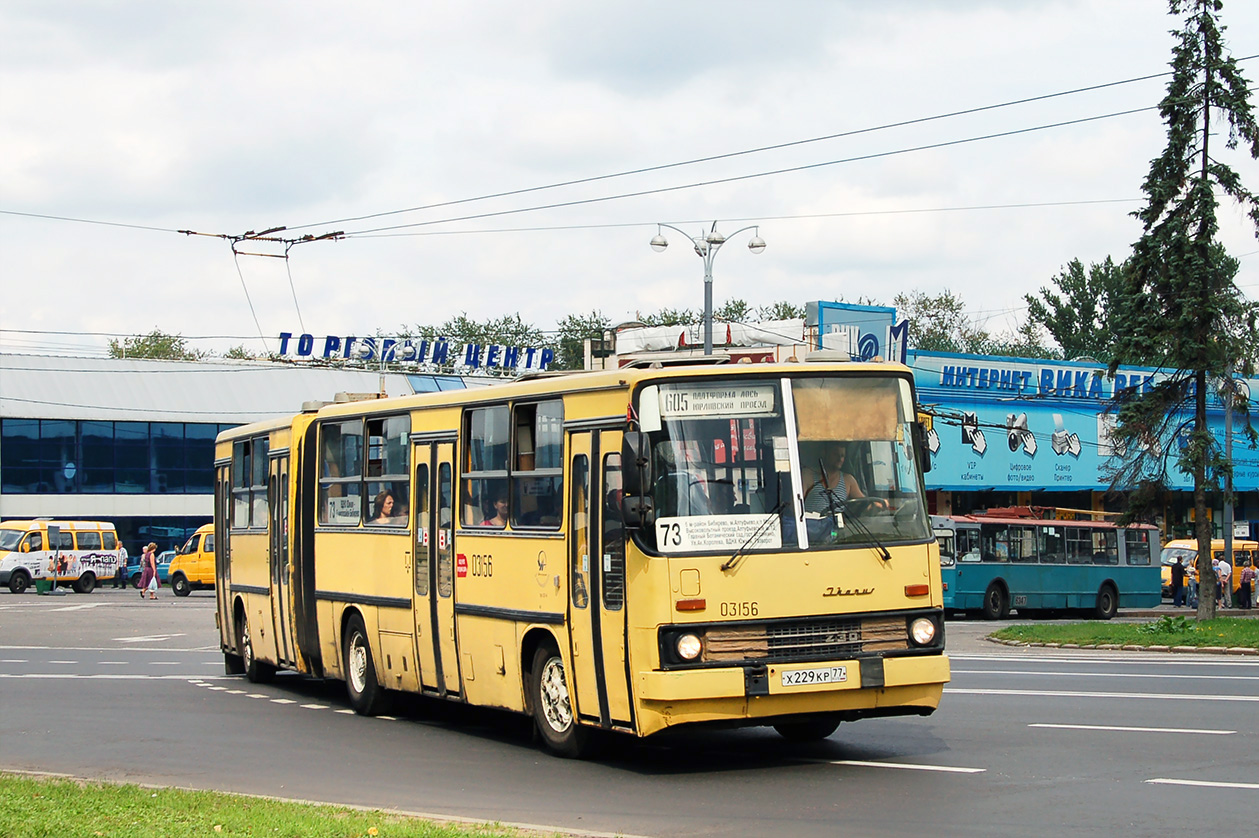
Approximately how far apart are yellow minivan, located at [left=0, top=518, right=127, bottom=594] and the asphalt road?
35.7 meters

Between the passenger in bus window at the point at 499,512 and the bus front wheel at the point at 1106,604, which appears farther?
the bus front wheel at the point at 1106,604

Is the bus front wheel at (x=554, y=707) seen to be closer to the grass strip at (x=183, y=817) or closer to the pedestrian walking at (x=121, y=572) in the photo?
the grass strip at (x=183, y=817)

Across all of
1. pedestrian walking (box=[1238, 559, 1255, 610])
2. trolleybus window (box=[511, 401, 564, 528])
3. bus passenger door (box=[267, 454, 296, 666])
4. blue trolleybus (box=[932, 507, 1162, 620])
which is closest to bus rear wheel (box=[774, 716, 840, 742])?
trolleybus window (box=[511, 401, 564, 528])

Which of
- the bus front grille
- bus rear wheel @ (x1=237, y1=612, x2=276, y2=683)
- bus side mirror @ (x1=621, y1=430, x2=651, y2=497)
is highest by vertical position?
bus side mirror @ (x1=621, y1=430, x2=651, y2=497)

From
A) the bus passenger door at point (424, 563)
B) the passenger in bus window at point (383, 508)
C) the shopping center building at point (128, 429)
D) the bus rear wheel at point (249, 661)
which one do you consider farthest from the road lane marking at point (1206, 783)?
the shopping center building at point (128, 429)

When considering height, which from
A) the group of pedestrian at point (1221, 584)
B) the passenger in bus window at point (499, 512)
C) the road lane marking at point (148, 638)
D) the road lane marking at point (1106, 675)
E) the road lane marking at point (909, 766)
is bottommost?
the group of pedestrian at point (1221, 584)

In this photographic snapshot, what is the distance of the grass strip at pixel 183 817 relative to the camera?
8.30m

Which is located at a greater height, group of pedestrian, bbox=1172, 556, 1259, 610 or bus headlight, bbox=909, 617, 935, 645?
bus headlight, bbox=909, 617, 935, 645

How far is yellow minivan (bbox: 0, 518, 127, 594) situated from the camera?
2101 inches

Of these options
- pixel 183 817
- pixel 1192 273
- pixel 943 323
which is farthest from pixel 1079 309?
pixel 183 817

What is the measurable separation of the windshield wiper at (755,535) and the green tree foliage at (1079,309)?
82659mm

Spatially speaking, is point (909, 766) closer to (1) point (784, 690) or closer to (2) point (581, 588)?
(1) point (784, 690)

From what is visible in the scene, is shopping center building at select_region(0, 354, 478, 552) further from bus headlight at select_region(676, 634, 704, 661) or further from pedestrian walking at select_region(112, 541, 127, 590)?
bus headlight at select_region(676, 634, 704, 661)

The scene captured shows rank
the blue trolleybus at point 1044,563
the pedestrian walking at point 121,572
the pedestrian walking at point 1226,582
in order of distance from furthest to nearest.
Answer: the pedestrian walking at point 121,572 < the pedestrian walking at point 1226,582 < the blue trolleybus at point 1044,563
